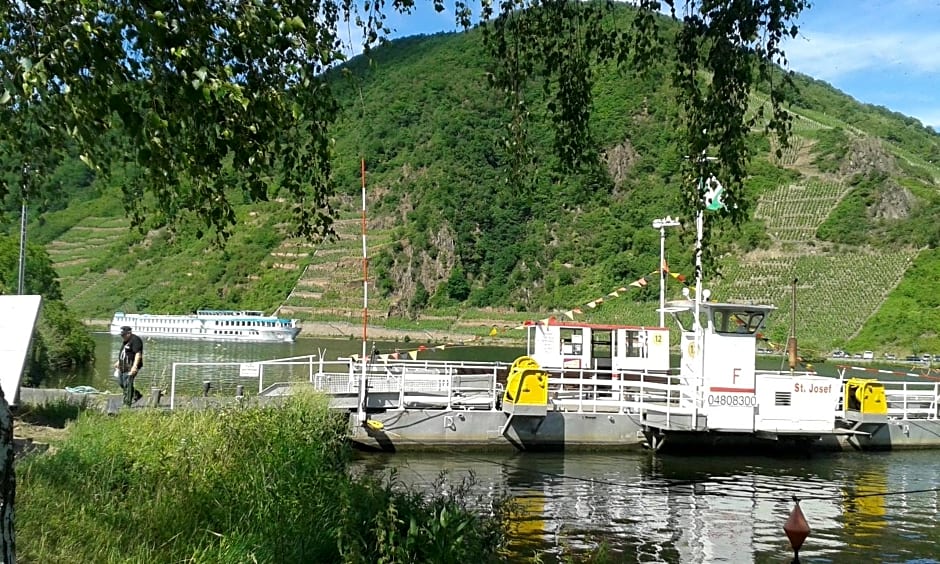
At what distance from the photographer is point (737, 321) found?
1877 centimetres

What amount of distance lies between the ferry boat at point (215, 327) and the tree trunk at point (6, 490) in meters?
98.1

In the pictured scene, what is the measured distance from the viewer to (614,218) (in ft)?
376

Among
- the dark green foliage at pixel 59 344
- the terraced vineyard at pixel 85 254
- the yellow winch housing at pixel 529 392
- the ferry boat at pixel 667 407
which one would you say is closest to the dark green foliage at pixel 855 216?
the dark green foliage at pixel 59 344

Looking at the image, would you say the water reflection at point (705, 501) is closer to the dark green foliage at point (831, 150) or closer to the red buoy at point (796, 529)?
the red buoy at point (796, 529)

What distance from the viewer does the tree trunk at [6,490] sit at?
3.76 m

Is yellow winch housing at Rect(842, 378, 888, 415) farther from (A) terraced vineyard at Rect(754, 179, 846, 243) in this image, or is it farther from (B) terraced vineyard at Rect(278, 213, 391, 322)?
(B) terraced vineyard at Rect(278, 213, 391, 322)

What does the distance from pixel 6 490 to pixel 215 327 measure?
103m

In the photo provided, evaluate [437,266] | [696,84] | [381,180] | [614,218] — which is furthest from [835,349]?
[381,180]

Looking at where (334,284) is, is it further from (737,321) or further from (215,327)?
(737,321)

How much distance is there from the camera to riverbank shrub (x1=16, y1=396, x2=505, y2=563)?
6.23m

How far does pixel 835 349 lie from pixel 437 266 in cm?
6717

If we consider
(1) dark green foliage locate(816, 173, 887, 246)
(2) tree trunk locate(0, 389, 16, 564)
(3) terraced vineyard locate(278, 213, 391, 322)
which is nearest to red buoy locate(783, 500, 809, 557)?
(2) tree trunk locate(0, 389, 16, 564)

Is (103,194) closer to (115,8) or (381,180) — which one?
(115,8)

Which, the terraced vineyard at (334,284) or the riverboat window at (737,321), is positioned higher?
the terraced vineyard at (334,284)
